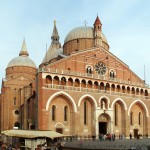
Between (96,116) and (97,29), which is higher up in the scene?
(97,29)

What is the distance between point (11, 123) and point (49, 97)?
64.8 ft

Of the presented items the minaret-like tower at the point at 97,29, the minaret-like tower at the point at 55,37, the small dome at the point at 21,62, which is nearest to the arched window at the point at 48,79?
the minaret-like tower at the point at 97,29

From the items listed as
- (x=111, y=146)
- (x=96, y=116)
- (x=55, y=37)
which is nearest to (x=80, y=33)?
(x=96, y=116)

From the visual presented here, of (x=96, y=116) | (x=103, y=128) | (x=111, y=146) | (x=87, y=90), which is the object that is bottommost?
(x=111, y=146)

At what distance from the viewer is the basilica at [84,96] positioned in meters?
42.2

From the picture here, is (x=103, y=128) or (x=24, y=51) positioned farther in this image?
(x=24, y=51)

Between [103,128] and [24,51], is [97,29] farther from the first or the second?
[24,51]

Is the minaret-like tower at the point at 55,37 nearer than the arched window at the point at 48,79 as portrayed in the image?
No

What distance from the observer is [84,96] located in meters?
44.6

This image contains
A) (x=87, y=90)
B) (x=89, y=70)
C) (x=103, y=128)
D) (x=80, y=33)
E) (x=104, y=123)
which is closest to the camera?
(x=87, y=90)

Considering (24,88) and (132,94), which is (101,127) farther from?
(24,88)

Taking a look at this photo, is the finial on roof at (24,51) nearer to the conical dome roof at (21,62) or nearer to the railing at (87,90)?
the conical dome roof at (21,62)

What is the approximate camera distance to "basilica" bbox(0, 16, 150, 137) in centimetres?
4219

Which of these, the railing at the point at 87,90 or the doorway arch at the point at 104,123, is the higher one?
the railing at the point at 87,90
